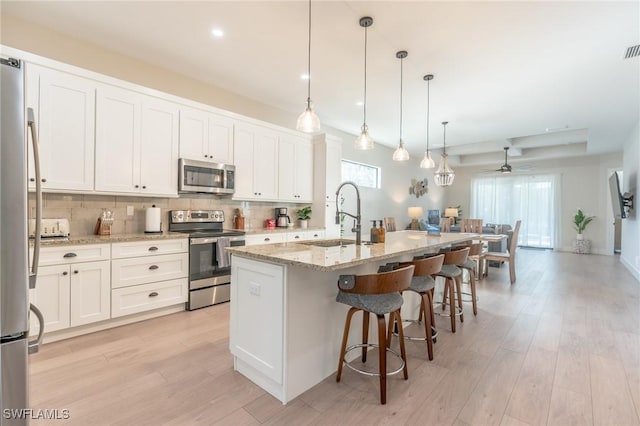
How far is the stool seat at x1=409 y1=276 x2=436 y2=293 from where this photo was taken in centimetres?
240

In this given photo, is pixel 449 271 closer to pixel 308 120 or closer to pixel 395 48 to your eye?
pixel 308 120

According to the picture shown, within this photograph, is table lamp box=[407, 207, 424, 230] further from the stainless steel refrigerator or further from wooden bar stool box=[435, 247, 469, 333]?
the stainless steel refrigerator

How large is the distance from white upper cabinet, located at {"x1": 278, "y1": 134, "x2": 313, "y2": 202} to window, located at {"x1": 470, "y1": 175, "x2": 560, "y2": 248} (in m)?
7.85

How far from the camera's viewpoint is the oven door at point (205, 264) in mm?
3473

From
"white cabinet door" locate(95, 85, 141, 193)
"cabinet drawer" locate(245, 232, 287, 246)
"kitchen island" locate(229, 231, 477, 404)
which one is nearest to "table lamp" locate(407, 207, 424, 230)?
"cabinet drawer" locate(245, 232, 287, 246)

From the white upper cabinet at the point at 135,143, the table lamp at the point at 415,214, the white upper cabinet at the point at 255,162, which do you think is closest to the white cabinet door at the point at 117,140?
the white upper cabinet at the point at 135,143

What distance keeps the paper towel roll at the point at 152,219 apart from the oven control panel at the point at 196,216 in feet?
0.70

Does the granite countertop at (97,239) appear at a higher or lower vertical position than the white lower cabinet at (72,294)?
higher

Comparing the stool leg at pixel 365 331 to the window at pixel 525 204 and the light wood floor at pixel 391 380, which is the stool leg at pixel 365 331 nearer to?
the light wood floor at pixel 391 380

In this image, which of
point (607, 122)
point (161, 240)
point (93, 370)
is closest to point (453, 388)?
point (93, 370)

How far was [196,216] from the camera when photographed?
3902 millimetres

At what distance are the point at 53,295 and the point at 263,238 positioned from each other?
222cm

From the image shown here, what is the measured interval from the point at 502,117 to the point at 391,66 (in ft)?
10.1

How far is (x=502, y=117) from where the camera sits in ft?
17.8
